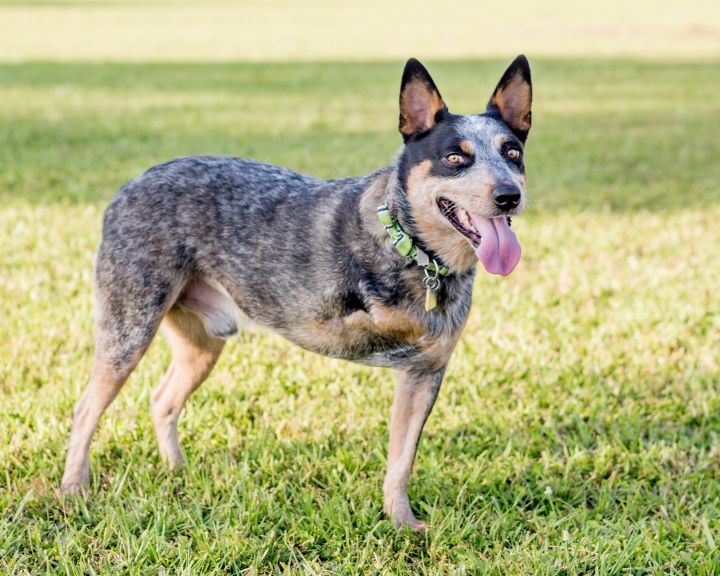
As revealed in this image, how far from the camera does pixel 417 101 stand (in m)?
3.74

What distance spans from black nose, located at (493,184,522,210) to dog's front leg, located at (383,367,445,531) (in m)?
0.87

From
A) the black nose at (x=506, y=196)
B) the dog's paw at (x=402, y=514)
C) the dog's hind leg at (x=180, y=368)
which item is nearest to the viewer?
the black nose at (x=506, y=196)

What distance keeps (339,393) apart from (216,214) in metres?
1.46

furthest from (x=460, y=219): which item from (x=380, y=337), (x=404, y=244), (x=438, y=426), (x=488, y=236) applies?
(x=438, y=426)

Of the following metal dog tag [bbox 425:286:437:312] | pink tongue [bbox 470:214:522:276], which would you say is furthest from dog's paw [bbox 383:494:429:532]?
pink tongue [bbox 470:214:522:276]

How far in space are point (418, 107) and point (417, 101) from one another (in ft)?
0.09

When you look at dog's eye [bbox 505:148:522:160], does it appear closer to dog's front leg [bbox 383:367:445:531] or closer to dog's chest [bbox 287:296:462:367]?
dog's chest [bbox 287:296:462:367]

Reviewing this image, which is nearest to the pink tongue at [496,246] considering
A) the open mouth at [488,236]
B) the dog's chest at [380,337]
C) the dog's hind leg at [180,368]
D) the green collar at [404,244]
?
the open mouth at [488,236]

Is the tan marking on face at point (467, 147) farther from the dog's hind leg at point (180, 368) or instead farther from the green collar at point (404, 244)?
the dog's hind leg at point (180, 368)

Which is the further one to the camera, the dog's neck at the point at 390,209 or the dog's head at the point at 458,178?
the dog's neck at the point at 390,209

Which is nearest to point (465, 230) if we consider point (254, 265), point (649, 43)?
point (254, 265)

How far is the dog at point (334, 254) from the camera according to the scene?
3701mm

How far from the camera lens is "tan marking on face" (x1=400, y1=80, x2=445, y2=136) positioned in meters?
3.71

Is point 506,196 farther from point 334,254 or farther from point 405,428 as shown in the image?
point 405,428
